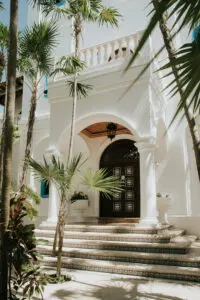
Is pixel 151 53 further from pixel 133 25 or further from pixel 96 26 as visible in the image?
pixel 96 26

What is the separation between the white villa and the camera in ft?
27.6

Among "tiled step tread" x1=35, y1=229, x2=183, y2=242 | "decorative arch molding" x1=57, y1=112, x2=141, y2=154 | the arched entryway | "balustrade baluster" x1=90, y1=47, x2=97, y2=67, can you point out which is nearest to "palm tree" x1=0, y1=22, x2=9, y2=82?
"balustrade baluster" x1=90, y1=47, x2=97, y2=67

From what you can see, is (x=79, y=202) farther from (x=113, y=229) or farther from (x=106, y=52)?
(x=106, y=52)

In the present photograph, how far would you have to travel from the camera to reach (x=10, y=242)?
3.85 meters

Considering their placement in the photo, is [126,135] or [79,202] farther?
[126,135]

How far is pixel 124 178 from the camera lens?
11492 mm

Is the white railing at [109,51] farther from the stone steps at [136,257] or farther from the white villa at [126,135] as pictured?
the stone steps at [136,257]

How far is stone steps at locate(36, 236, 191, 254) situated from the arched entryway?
12.9ft

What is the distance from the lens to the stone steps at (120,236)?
6879 mm

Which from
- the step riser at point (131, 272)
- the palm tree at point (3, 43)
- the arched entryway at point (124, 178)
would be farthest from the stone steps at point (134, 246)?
the palm tree at point (3, 43)

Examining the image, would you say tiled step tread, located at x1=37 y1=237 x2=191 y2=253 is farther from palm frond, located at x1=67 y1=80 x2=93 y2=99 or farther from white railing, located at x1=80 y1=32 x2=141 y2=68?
white railing, located at x1=80 y1=32 x2=141 y2=68

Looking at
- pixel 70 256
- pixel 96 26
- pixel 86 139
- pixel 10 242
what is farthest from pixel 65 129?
pixel 96 26

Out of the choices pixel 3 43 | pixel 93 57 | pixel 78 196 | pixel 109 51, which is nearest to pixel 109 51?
pixel 109 51

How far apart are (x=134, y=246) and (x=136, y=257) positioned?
438 millimetres
